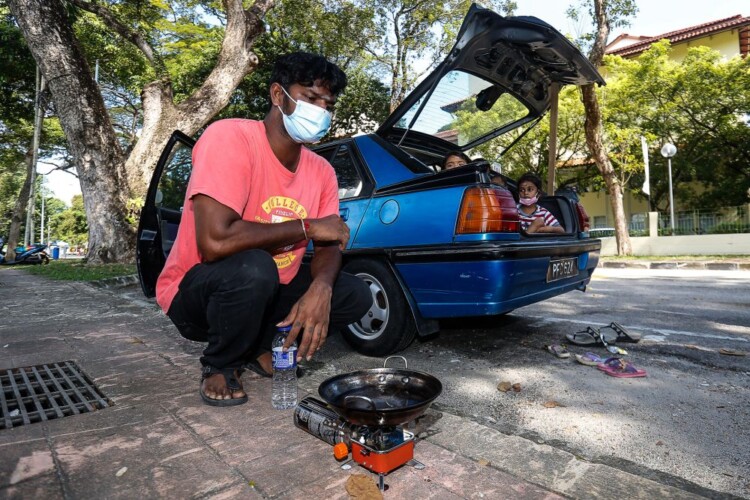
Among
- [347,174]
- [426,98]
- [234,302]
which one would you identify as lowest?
[234,302]

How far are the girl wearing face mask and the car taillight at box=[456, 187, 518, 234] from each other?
1320 millimetres

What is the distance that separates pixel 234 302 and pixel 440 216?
133cm

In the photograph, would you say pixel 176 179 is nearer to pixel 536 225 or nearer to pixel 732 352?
pixel 536 225

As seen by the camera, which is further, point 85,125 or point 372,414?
point 85,125

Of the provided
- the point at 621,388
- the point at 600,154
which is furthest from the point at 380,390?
the point at 600,154

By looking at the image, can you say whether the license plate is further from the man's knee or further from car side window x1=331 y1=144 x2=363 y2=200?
the man's knee

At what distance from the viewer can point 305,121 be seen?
2.27 m

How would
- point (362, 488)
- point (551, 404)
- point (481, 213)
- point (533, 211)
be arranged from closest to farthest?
point (362, 488) → point (551, 404) → point (481, 213) → point (533, 211)

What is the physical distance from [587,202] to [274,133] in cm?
2866

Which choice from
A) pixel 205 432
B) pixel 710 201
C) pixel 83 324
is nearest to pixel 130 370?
pixel 205 432

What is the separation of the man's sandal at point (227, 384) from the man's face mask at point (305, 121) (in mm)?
1174

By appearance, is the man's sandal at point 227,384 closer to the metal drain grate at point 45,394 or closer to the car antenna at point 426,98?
the metal drain grate at point 45,394

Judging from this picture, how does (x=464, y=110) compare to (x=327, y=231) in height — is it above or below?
above

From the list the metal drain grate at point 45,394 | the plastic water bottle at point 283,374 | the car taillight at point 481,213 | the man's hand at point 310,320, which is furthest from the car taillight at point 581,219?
the metal drain grate at point 45,394
